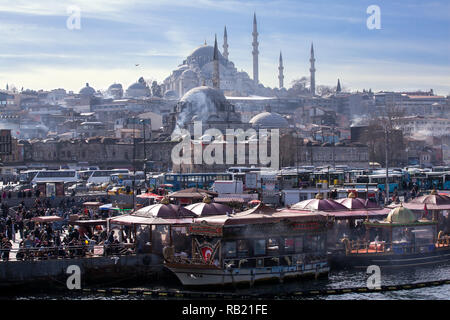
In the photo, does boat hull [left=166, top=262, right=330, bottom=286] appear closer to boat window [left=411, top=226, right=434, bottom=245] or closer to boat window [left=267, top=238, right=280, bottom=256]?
boat window [left=267, top=238, right=280, bottom=256]

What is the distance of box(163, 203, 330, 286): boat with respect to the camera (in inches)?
679

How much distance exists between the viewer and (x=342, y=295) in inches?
664

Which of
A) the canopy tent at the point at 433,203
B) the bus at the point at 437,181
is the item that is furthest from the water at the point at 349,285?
the bus at the point at 437,181

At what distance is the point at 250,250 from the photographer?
57.6ft

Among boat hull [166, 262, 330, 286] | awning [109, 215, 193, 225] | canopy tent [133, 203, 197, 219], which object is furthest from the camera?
canopy tent [133, 203, 197, 219]

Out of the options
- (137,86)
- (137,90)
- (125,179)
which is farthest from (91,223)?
(137,86)

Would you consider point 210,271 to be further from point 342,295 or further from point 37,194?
point 37,194

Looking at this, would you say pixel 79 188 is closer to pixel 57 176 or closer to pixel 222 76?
pixel 57 176

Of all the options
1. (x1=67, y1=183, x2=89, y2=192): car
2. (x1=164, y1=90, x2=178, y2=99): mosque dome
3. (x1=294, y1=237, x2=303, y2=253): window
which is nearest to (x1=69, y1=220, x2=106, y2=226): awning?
(x1=294, y1=237, x2=303, y2=253): window

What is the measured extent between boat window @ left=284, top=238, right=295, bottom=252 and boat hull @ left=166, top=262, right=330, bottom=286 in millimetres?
419

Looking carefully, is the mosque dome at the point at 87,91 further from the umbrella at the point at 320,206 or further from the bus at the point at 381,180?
the umbrella at the point at 320,206

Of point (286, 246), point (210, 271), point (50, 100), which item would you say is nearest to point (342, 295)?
point (286, 246)

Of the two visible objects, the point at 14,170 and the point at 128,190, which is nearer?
the point at 128,190

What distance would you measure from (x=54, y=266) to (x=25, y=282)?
2.48 ft
